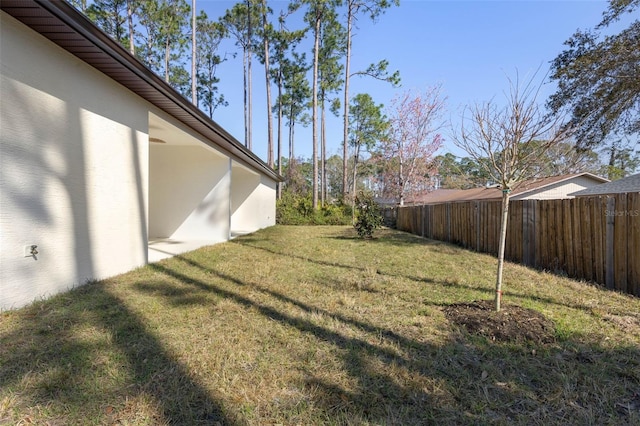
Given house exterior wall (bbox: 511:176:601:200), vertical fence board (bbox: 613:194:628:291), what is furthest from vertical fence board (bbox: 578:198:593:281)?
house exterior wall (bbox: 511:176:601:200)

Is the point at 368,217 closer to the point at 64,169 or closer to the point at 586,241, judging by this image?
the point at 586,241

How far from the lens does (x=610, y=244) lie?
167 inches

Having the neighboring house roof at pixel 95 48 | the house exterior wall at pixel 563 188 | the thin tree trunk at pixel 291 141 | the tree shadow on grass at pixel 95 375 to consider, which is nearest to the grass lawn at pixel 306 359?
the tree shadow on grass at pixel 95 375

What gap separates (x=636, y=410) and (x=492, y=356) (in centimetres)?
76

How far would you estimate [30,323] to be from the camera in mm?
2617

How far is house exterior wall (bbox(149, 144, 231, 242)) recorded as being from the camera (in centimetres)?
856

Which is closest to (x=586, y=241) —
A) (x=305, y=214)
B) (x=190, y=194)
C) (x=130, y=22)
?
(x=190, y=194)

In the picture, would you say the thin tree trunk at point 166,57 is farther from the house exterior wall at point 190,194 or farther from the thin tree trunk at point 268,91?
the house exterior wall at point 190,194

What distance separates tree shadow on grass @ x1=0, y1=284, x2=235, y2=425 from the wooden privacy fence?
526 centimetres

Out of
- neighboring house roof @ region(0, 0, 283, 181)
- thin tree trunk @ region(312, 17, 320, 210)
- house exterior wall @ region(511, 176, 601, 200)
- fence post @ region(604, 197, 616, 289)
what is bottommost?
fence post @ region(604, 197, 616, 289)

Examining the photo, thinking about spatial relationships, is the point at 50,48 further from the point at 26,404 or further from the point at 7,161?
the point at 26,404

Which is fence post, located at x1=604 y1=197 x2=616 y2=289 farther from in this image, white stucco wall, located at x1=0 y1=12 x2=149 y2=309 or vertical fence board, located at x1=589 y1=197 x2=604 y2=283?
white stucco wall, located at x1=0 y1=12 x2=149 y2=309

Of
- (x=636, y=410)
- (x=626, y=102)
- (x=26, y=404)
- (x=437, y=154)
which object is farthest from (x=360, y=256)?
(x=437, y=154)

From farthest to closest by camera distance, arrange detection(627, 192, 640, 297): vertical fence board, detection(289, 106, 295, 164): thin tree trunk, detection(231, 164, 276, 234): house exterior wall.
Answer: detection(289, 106, 295, 164): thin tree trunk → detection(231, 164, 276, 234): house exterior wall → detection(627, 192, 640, 297): vertical fence board
